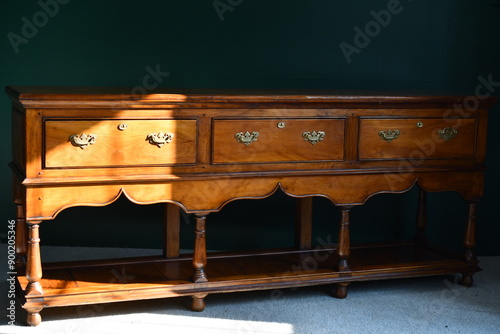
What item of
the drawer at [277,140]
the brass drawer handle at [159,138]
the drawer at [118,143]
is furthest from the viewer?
the drawer at [277,140]

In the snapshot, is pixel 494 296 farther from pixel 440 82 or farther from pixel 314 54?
pixel 314 54

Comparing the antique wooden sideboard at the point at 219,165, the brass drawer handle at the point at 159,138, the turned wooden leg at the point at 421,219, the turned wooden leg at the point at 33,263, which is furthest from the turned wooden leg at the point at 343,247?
the turned wooden leg at the point at 33,263

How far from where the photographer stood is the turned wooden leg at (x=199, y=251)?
11.2 feet

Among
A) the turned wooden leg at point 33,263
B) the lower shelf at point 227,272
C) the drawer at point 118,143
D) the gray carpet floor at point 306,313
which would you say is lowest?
the gray carpet floor at point 306,313

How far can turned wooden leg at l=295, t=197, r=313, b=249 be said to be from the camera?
400 centimetres

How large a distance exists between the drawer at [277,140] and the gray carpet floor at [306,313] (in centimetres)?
71

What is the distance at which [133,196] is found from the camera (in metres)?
3.27

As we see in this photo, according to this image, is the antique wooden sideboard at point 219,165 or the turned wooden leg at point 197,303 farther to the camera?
the turned wooden leg at point 197,303

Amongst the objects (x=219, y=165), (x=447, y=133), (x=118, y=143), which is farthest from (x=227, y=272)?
(x=447, y=133)

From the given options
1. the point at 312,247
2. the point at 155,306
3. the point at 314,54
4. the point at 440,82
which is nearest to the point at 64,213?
the point at 155,306

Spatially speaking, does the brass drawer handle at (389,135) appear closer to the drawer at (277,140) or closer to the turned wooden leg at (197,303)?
the drawer at (277,140)

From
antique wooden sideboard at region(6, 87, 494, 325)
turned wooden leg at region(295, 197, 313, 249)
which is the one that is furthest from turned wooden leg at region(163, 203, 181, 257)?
turned wooden leg at region(295, 197, 313, 249)

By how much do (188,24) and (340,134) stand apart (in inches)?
50.2

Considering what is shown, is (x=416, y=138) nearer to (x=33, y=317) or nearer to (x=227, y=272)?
(x=227, y=272)
